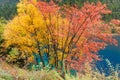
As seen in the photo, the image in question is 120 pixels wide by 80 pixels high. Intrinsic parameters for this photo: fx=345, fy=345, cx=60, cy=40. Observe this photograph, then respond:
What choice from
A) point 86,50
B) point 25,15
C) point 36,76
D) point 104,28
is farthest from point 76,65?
point 36,76

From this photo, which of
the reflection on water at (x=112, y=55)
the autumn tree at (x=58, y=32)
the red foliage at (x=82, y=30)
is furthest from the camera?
the reflection on water at (x=112, y=55)

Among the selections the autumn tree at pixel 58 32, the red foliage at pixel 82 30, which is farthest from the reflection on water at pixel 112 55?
the autumn tree at pixel 58 32

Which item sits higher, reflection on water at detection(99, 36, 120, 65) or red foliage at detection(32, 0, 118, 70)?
red foliage at detection(32, 0, 118, 70)

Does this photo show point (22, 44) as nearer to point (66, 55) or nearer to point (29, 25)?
point (29, 25)

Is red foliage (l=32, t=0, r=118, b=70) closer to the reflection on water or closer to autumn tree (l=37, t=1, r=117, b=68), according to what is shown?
autumn tree (l=37, t=1, r=117, b=68)

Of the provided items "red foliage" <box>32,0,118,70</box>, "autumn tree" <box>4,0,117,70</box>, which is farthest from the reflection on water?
"autumn tree" <box>4,0,117,70</box>

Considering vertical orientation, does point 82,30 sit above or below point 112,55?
above

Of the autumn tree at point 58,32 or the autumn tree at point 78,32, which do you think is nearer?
the autumn tree at point 78,32

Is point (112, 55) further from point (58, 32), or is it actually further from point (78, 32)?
point (58, 32)

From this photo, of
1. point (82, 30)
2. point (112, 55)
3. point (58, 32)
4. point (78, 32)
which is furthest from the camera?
point (112, 55)

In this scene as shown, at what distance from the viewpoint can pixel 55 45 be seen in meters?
34.2

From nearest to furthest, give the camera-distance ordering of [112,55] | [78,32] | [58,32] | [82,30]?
[82,30] < [78,32] < [58,32] < [112,55]

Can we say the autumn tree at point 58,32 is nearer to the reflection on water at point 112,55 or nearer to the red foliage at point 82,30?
the red foliage at point 82,30

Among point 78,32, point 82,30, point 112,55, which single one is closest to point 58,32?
point 78,32
